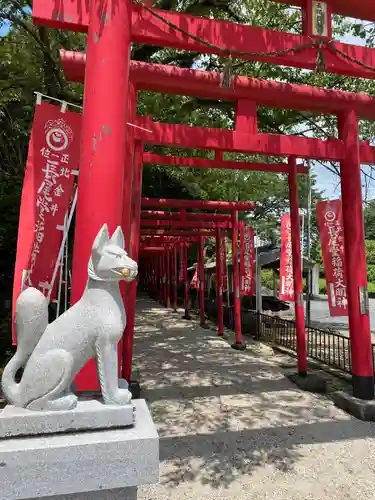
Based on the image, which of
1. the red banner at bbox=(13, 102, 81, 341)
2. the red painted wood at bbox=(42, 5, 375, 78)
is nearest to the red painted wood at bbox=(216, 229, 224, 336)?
the red painted wood at bbox=(42, 5, 375, 78)

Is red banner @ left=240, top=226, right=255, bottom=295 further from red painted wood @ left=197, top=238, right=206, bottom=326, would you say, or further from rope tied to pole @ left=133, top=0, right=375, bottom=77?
rope tied to pole @ left=133, top=0, right=375, bottom=77

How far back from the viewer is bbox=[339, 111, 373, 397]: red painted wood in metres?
5.45

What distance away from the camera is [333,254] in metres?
6.41

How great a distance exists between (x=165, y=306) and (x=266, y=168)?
53.6 ft

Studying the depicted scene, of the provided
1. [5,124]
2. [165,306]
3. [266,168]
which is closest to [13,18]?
[5,124]

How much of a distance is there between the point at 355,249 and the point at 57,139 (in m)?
4.16

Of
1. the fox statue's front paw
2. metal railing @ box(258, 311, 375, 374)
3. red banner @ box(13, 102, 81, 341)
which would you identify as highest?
red banner @ box(13, 102, 81, 341)

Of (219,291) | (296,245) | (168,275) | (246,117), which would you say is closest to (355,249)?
(296,245)

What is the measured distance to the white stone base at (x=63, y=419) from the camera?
87.2 inches

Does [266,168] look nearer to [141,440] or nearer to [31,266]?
[31,266]

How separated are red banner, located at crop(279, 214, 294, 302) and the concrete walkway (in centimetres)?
154

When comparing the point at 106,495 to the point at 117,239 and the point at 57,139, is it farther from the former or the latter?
the point at 57,139

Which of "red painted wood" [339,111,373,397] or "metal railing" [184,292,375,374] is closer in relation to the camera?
"red painted wood" [339,111,373,397]

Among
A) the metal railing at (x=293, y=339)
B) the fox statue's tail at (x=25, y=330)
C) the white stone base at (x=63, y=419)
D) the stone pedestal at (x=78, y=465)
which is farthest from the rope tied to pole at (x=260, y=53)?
the metal railing at (x=293, y=339)
